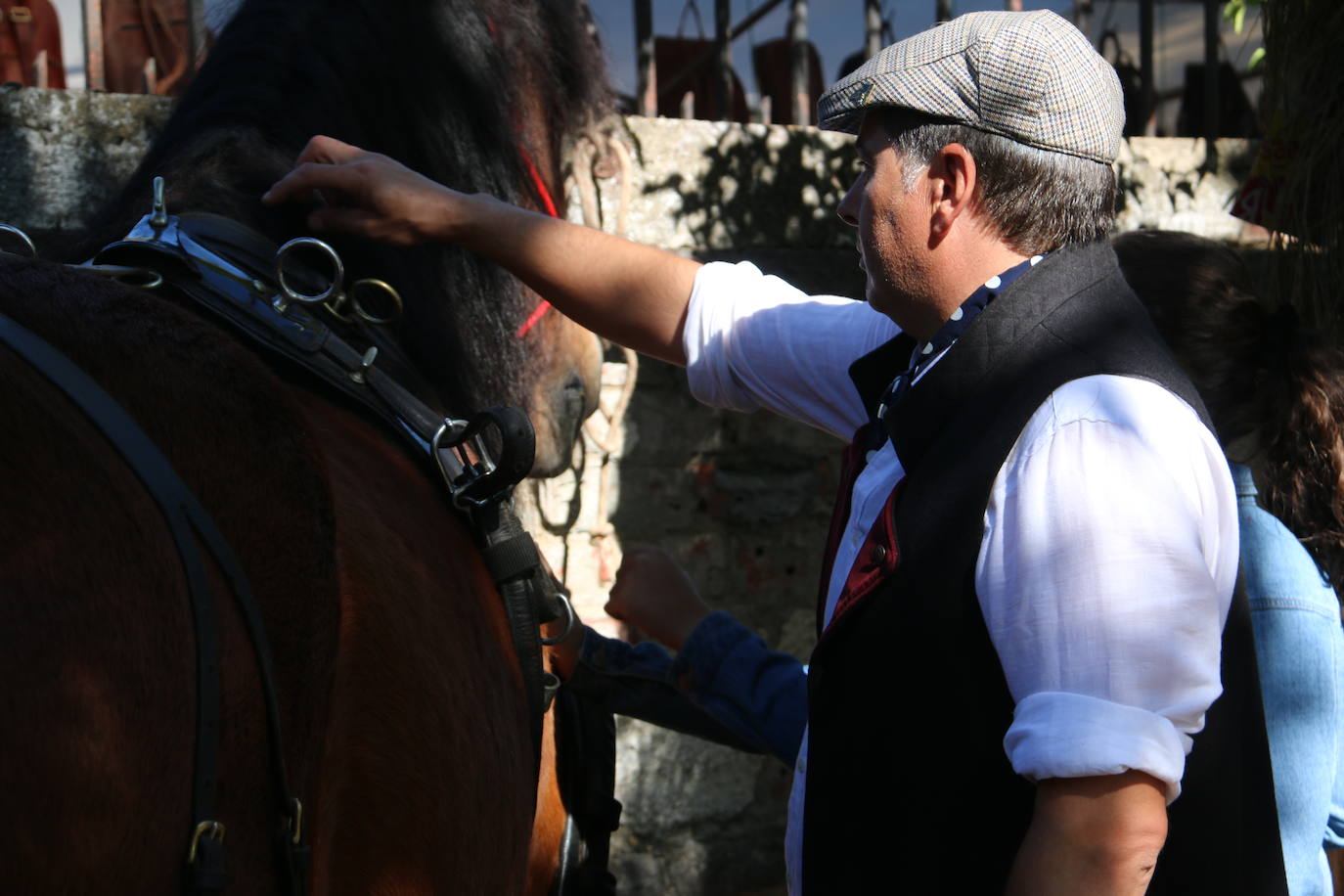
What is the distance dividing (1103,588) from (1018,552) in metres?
0.07

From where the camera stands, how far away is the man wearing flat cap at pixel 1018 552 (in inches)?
36.9

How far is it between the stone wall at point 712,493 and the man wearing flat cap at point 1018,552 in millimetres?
2005

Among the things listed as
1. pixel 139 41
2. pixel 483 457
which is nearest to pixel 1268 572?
pixel 483 457

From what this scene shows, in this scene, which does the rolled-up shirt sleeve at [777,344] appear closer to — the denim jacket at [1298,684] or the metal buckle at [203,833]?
the denim jacket at [1298,684]

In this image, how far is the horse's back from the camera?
852mm

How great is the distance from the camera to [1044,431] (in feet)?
3.29

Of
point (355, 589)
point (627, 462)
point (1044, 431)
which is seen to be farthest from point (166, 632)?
point (627, 462)

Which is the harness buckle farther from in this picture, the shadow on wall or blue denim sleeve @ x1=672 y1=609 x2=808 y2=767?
the shadow on wall

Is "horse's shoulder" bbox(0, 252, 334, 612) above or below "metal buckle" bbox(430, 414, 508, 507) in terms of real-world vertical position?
above

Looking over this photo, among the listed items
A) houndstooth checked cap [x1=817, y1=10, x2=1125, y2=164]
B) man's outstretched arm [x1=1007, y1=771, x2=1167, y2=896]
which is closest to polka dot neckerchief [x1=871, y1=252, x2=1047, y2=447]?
houndstooth checked cap [x1=817, y1=10, x2=1125, y2=164]

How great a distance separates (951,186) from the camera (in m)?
1.12

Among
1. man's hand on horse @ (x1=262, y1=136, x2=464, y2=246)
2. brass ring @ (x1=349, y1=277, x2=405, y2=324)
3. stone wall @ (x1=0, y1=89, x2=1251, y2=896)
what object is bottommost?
stone wall @ (x1=0, y1=89, x2=1251, y2=896)

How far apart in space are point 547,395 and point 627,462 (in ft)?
3.87

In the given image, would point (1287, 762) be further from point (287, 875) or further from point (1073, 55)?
point (287, 875)
